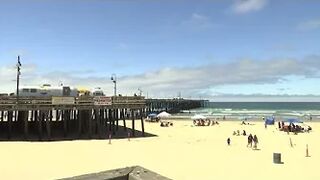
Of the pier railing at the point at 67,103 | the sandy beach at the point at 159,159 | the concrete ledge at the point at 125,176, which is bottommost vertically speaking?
the sandy beach at the point at 159,159

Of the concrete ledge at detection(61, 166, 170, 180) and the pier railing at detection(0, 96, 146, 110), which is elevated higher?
the pier railing at detection(0, 96, 146, 110)

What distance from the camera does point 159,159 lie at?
21.8 metres

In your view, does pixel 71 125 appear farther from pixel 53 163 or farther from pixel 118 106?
pixel 53 163

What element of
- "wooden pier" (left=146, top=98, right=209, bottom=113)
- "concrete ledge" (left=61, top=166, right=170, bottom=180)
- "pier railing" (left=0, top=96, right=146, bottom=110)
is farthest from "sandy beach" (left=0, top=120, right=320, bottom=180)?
"wooden pier" (left=146, top=98, right=209, bottom=113)

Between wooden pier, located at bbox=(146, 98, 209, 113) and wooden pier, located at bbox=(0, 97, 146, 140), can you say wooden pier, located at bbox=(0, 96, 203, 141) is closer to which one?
wooden pier, located at bbox=(0, 97, 146, 140)

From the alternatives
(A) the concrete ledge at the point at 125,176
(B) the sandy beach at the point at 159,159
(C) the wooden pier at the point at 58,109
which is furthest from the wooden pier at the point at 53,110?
(A) the concrete ledge at the point at 125,176

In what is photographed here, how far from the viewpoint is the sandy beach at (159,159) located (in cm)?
1794

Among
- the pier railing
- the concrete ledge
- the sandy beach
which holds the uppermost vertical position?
the pier railing

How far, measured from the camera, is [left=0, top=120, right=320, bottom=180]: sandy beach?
17.9 m

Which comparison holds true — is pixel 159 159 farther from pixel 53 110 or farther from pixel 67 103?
pixel 53 110

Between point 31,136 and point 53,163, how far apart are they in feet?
38.3

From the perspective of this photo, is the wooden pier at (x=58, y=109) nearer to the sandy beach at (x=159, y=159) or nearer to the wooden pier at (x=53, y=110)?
the wooden pier at (x=53, y=110)

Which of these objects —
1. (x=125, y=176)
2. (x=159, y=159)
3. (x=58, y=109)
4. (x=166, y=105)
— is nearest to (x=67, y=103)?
(x=58, y=109)

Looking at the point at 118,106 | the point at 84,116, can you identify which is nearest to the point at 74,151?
the point at 118,106
